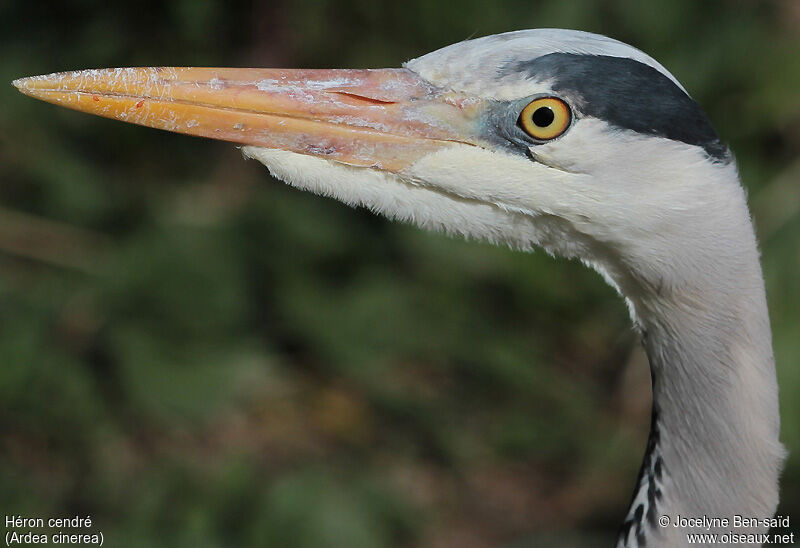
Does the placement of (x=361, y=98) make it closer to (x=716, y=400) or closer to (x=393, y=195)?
(x=393, y=195)

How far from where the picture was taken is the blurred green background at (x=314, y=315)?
283 centimetres

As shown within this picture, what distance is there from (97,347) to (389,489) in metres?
1.07

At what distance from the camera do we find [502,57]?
50.7 inches

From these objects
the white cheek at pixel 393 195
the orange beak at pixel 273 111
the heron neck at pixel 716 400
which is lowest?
the heron neck at pixel 716 400

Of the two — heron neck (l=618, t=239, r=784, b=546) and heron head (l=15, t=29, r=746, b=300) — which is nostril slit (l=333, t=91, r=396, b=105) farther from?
heron neck (l=618, t=239, r=784, b=546)

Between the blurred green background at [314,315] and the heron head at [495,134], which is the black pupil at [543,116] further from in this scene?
the blurred green background at [314,315]

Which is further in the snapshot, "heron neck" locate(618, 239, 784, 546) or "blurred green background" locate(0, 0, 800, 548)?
"blurred green background" locate(0, 0, 800, 548)

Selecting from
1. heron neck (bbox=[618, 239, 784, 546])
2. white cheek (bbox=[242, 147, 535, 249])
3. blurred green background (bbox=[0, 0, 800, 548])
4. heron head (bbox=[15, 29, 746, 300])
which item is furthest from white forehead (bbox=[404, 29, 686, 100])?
blurred green background (bbox=[0, 0, 800, 548])

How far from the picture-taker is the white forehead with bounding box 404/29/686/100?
1276mm

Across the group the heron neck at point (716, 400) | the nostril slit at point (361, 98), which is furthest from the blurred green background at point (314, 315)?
the nostril slit at point (361, 98)

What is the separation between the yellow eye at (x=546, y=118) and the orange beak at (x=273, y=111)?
0.29 ft

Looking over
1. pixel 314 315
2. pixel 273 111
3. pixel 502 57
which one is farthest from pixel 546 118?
pixel 314 315

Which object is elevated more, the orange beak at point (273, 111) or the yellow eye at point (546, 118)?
the orange beak at point (273, 111)

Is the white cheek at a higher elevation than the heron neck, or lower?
higher
